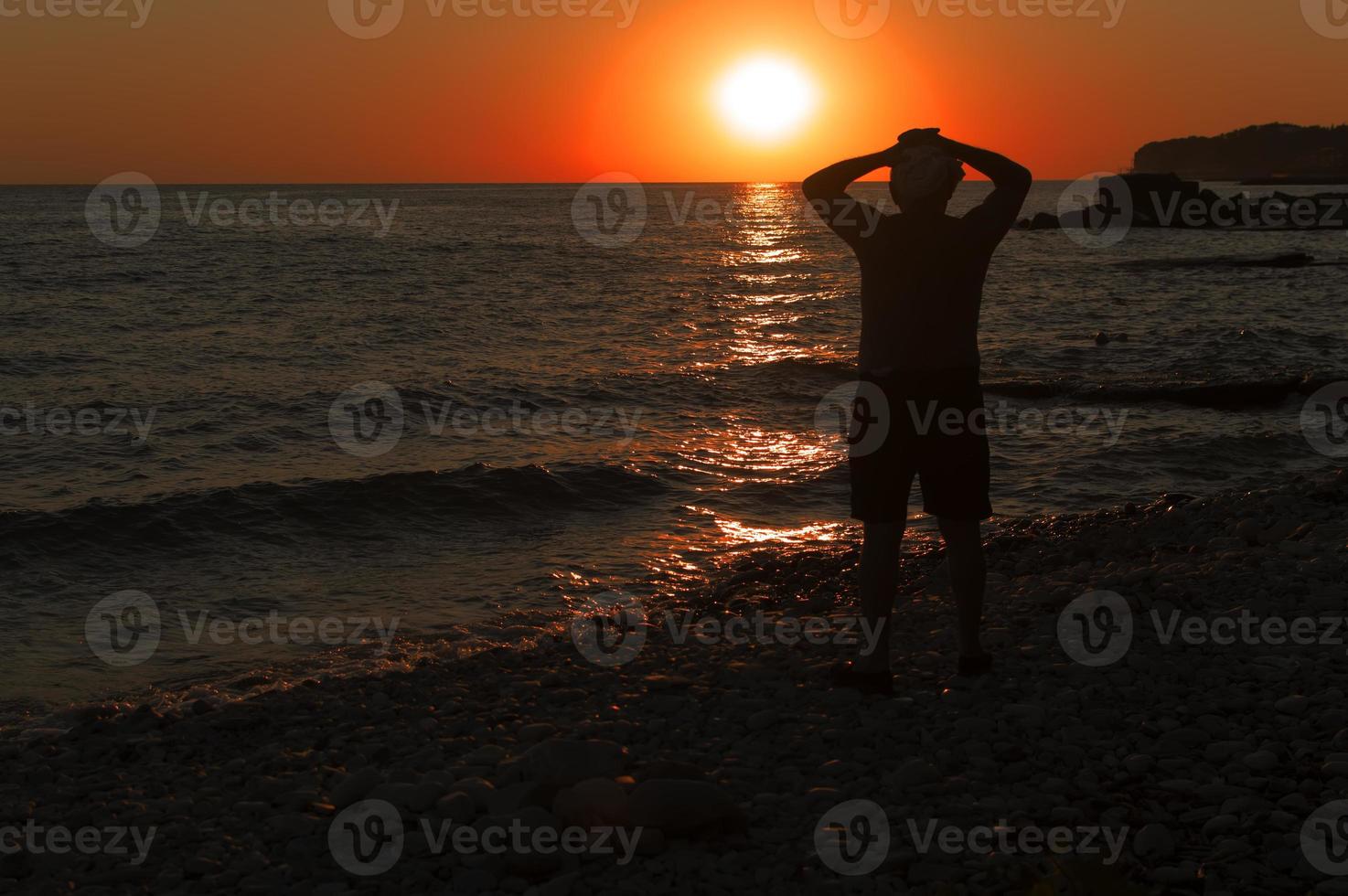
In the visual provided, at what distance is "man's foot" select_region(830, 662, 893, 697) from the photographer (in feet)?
18.2

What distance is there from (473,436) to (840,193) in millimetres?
9999

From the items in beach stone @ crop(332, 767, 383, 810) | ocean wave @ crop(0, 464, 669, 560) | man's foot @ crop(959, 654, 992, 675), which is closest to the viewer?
beach stone @ crop(332, 767, 383, 810)

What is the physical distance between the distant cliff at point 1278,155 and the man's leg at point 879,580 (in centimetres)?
17851

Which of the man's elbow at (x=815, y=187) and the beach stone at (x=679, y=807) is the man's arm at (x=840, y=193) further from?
the beach stone at (x=679, y=807)

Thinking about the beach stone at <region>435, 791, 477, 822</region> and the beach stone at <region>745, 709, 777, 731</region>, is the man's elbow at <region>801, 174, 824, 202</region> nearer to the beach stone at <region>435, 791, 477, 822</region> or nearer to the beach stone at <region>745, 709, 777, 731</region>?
the beach stone at <region>745, 709, 777, 731</region>

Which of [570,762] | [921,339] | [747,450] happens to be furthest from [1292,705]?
[747,450]

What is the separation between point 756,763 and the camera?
4844 millimetres

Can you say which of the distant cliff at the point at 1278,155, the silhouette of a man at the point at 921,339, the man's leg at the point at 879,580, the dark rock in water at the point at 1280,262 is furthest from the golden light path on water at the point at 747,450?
the distant cliff at the point at 1278,155

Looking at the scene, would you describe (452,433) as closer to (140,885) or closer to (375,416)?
(375,416)

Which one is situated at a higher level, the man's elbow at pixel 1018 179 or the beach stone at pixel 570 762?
the man's elbow at pixel 1018 179

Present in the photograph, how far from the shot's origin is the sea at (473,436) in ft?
29.0

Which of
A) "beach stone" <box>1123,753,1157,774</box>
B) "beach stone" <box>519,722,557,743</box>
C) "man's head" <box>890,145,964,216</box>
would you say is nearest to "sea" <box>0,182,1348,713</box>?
"beach stone" <box>519,722,557,743</box>

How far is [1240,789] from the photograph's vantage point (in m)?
4.23

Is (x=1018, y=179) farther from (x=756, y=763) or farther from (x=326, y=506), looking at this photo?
(x=326, y=506)
